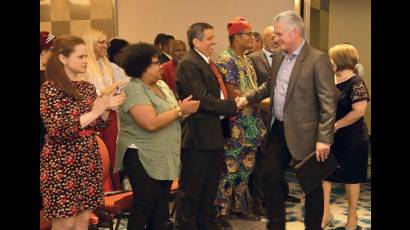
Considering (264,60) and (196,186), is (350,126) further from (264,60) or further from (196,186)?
(196,186)

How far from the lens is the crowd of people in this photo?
2.83m

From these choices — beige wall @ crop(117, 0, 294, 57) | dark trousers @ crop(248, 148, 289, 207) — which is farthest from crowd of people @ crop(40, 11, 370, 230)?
beige wall @ crop(117, 0, 294, 57)

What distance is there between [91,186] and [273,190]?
1.32 meters

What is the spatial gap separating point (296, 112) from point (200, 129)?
2.23 feet

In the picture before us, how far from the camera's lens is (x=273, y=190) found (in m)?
3.62

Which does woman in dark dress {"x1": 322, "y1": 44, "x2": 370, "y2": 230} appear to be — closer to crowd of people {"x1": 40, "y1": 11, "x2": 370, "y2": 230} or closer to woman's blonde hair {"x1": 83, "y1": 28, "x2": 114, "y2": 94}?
crowd of people {"x1": 40, "y1": 11, "x2": 370, "y2": 230}

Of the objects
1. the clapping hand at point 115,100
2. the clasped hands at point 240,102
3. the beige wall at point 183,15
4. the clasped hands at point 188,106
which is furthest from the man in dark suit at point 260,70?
the clapping hand at point 115,100

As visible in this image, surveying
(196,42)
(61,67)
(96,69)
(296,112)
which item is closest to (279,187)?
(296,112)

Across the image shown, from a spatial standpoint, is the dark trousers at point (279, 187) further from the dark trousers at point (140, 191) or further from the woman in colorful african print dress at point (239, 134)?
the dark trousers at point (140, 191)

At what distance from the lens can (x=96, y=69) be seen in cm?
454

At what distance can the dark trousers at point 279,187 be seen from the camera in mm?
3574
